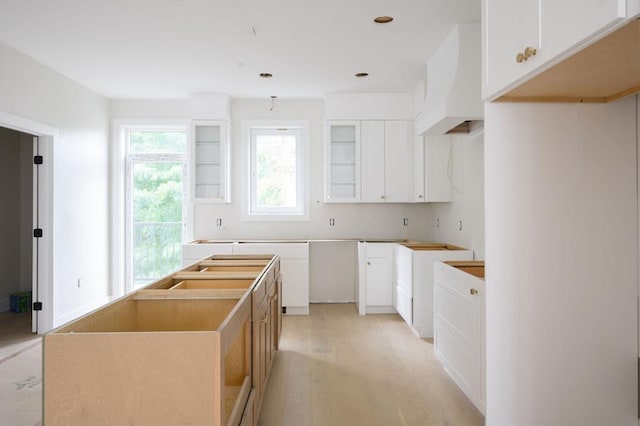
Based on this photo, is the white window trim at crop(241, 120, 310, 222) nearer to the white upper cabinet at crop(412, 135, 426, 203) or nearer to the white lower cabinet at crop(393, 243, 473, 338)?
the white upper cabinet at crop(412, 135, 426, 203)

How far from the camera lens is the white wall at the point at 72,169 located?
3.92 m

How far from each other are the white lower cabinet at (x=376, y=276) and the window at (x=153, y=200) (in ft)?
8.21

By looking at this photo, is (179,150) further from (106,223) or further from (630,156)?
(630,156)

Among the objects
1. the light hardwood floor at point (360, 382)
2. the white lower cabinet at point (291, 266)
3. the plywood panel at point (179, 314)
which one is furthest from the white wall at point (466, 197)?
the plywood panel at point (179, 314)

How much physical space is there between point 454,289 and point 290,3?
7.35 feet

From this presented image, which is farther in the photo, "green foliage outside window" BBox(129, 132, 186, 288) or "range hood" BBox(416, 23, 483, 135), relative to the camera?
"green foliage outside window" BBox(129, 132, 186, 288)

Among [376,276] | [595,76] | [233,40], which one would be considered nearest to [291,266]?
[376,276]

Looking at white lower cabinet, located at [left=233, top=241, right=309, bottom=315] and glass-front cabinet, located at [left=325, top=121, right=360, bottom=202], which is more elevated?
glass-front cabinet, located at [left=325, top=121, right=360, bottom=202]

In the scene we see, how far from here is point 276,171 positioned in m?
5.64

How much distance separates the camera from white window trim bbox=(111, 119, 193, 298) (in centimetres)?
554

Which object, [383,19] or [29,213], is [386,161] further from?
[29,213]

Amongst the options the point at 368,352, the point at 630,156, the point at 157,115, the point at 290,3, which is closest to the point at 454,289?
the point at 368,352

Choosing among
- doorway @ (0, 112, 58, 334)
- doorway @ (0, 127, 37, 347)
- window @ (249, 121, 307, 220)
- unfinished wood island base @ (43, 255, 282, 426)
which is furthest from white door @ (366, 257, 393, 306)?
doorway @ (0, 127, 37, 347)

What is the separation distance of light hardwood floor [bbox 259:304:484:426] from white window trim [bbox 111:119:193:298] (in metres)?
2.56
